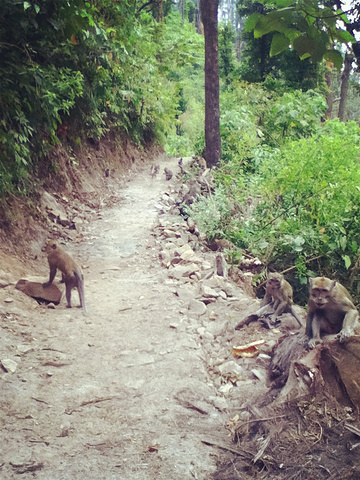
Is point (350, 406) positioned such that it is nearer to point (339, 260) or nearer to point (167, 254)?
point (339, 260)

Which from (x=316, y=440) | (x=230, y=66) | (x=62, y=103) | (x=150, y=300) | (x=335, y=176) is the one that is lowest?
(x=150, y=300)

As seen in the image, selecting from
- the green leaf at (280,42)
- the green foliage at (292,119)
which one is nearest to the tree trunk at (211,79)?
the green foliage at (292,119)

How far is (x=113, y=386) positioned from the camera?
13.8 feet

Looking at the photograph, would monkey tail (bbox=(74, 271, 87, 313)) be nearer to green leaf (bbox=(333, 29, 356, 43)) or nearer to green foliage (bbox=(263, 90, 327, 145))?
green leaf (bbox=(333, 29, 356, 43))

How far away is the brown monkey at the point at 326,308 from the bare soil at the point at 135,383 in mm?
704

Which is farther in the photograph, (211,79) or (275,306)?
(211,79)

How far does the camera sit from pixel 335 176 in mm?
8055

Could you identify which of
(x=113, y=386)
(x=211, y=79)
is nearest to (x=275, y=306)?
(x=113, y=386)

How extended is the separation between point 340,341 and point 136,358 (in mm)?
2285

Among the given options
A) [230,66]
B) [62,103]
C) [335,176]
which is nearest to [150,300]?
[335,176]

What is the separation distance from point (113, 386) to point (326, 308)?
2.31m

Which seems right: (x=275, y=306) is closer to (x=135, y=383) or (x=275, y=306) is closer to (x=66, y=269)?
(x=135, y=383)

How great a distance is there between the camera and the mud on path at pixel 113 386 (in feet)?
10.0

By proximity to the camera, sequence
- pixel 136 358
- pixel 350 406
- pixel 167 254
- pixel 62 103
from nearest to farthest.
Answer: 1. pixel 350 406
2. pixel 136 358
3. pixel 167 254
4. pixel 62 103
